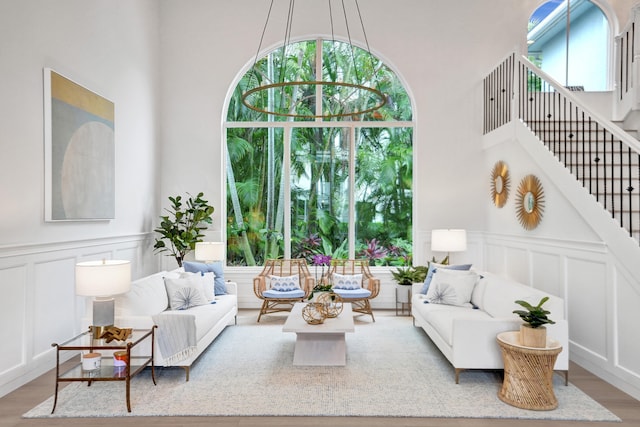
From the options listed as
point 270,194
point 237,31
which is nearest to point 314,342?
point 270,194

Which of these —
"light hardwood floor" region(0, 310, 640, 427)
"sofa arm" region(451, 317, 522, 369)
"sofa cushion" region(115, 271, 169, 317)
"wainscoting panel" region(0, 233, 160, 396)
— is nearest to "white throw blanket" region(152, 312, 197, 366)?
"sofa cushion" region(115, 271, 169, 317)

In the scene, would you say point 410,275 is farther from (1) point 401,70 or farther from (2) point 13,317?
(2) point 13,317

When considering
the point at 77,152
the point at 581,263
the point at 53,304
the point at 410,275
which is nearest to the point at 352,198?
the point at 410,275

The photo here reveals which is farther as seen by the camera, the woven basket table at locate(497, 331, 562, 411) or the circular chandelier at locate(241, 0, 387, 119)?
the circular chandelier at locate(241, 0, 387, 119)

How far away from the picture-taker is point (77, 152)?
4832 mm

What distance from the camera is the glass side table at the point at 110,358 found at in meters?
3.35

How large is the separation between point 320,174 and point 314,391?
421 cm

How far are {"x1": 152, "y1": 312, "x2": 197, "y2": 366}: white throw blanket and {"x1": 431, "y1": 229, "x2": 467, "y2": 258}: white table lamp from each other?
12.1ft

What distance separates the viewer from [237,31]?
23.7ft

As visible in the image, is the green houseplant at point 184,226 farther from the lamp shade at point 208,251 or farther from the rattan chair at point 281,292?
the rattan chair at point 281,292

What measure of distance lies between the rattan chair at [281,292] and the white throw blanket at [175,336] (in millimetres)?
2284

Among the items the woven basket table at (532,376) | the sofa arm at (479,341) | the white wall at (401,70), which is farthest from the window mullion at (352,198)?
the woven basket table at (532,376)

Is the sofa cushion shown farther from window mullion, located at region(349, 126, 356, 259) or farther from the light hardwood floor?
window mullion, located at region(349, 126, 356, 259)

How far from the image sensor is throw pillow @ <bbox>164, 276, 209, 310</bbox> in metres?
4.99
